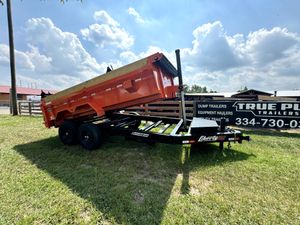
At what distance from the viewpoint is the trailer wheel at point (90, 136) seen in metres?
4.26

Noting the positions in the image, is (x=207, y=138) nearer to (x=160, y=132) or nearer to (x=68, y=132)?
(x=160, y=132)

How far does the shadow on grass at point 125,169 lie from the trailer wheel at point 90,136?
18cm

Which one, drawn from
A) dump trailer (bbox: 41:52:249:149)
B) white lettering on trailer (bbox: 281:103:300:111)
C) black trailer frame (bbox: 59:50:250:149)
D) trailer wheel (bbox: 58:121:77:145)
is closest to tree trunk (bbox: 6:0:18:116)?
dump trailer (bbox: 41:52:249:149)

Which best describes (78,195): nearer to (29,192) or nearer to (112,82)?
(29,192)

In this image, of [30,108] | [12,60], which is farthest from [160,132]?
[12,60]

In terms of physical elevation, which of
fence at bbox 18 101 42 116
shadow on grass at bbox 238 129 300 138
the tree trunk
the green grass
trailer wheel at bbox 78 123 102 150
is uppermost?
the tree trunk

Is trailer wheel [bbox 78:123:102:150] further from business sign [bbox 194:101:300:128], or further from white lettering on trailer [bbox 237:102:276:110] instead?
white lettering on trailer [bbox 237:102:276:110]

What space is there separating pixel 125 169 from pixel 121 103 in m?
1.39

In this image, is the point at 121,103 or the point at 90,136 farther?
the point at 90,136

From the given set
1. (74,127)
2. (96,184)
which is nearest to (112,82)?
(74,127)

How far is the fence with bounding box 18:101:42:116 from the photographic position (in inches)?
476

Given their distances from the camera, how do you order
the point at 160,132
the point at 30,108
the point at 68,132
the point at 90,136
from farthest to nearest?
the point at 30,108 < the point at 68,132 < the point at 90,136 < the point at 160,132

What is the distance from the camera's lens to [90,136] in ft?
14.2

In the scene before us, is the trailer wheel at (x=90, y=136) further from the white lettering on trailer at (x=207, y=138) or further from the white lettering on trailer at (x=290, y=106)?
the white lettering on trailer at (x=290, y=106)
